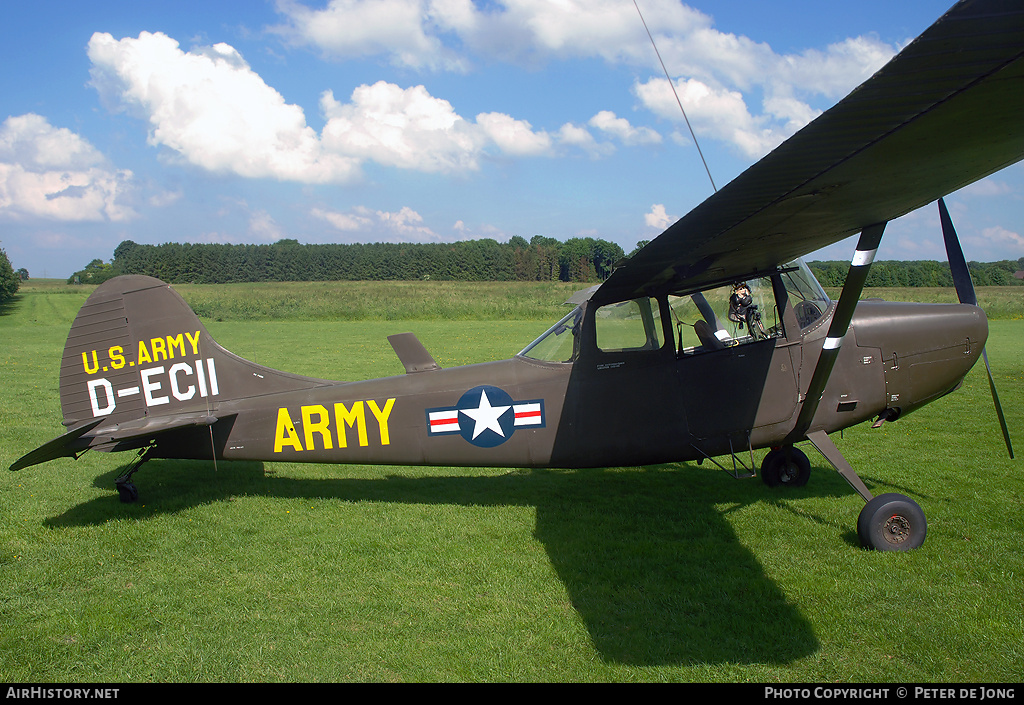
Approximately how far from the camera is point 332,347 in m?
22.8

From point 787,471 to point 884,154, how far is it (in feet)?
15.5

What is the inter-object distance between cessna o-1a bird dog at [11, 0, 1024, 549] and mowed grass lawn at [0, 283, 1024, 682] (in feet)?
2.11

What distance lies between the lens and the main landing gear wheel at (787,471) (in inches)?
270

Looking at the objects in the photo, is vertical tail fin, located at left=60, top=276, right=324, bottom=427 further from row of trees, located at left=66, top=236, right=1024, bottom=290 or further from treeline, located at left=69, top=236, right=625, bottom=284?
treeline, located at left=69, top=236, right=625, bottom=284

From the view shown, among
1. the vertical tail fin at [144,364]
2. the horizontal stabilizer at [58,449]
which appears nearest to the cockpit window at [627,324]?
the vertical tail fin at [144,364]

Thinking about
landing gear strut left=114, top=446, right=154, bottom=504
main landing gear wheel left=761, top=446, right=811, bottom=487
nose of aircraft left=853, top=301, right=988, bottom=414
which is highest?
nose of aircraft left=853, top=301, right=988, bottom=414

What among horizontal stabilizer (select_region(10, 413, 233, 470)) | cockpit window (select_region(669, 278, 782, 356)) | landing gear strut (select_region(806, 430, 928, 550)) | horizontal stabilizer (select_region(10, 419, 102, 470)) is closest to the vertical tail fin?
horizontal stabilizer (select_region(10, 413, 233, 470))

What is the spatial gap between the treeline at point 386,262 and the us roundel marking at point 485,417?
154ft

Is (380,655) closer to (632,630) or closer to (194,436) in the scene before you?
(632,630)

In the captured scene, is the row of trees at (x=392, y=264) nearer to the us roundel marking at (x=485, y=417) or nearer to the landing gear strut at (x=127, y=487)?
the landing gear strut at (x=127, y=487)

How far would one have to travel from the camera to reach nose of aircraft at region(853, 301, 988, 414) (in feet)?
18.3

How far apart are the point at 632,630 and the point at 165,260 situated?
5055 cm

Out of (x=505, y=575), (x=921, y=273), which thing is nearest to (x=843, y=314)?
(x=505, y=575)
